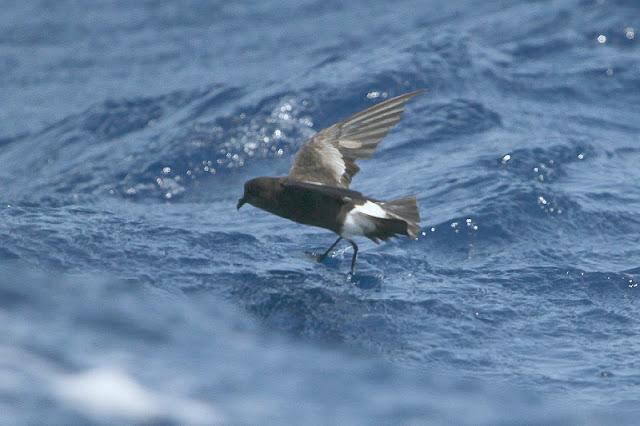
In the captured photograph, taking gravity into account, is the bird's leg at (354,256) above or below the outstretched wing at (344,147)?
below

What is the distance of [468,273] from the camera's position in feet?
26.0

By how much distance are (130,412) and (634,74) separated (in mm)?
9750

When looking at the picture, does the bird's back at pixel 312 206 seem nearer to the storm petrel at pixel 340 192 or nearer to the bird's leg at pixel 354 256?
the storm petrel at pixel 340 192

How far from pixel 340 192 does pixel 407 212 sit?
923 mm

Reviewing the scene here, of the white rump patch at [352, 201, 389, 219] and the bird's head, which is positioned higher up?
the bird's head

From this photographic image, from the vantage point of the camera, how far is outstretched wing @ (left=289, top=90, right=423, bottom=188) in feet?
27.1

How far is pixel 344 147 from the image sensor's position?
8.44m

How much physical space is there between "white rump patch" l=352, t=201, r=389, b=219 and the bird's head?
0.56 m

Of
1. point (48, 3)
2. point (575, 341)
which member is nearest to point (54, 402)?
point (575, 341)

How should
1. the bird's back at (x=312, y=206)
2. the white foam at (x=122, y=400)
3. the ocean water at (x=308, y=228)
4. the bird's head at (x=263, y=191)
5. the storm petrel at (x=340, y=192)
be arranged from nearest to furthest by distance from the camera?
the white foam at (x=122, y=400) → the ocean water at (x=308, y=228) → the storm petrel at (x=340, y=192) → the bird's back at (x=312, y=206) → the bird's head at (x=263, y=191)

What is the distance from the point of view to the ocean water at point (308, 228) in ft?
14.3

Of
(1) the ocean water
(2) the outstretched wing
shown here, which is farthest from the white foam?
(2) the outstretched wing

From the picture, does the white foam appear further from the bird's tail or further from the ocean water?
the bird's tail

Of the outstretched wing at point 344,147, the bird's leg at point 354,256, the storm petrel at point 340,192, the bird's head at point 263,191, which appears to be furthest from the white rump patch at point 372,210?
the bird's head at point 263,191
